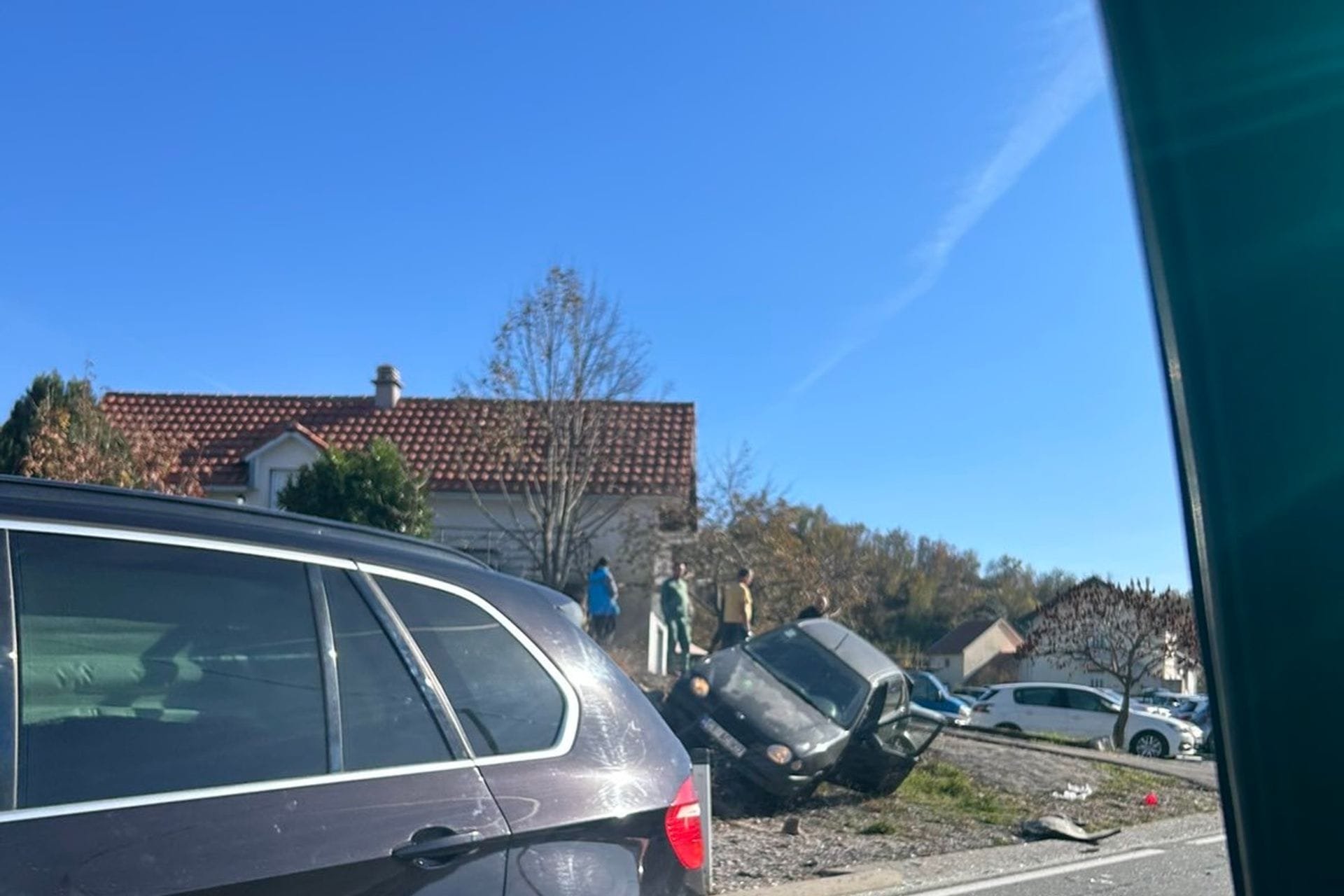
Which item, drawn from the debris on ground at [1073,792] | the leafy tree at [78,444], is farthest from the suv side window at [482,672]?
the leafy tree at [78,444]

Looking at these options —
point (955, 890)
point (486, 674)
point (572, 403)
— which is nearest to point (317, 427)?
point (572, 403)

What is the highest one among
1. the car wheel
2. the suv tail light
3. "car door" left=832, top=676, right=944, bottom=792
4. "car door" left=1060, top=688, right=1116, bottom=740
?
the suv tail light

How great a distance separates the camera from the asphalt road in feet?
26.8

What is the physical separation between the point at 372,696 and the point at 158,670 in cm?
47

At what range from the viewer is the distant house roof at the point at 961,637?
5659 centimetres

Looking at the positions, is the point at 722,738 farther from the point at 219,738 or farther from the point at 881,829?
the point at 219,738

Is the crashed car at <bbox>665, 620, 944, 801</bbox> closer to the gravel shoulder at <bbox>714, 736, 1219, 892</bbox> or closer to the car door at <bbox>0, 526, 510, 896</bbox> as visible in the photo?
the gravel shoulder at <bbox>714, 736, 1219, 892</bbox>

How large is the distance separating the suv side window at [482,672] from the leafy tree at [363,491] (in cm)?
1692

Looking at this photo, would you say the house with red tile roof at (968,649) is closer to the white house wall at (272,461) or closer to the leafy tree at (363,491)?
the white house wall at (272,461)

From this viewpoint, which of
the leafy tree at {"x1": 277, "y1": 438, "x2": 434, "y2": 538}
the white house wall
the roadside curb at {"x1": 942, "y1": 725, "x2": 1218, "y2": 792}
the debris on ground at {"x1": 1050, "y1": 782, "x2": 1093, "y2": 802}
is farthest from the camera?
the white house wall

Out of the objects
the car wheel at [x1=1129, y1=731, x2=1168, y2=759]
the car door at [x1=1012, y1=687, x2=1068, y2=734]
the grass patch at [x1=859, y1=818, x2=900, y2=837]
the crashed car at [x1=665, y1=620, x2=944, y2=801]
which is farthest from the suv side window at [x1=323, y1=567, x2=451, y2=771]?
the car door at [x1=1012, y1=687, x2=1068, y2=734]

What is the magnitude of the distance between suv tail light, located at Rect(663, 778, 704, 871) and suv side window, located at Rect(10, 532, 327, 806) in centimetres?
98

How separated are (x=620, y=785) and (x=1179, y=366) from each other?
1739 millimetres

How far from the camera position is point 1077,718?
27766 mm
